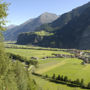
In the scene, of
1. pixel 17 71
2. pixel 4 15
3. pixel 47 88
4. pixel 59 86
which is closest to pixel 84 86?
pixel 59 86

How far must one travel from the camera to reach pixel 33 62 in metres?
111

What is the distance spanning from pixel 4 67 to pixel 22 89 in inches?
495

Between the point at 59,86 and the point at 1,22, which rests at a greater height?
the point at 1,22

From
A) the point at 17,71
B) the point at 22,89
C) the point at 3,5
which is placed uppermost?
the point at 3,5

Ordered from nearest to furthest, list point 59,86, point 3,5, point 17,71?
point 3,5
point 17,71
point 59,86

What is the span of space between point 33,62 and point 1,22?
3850 inches

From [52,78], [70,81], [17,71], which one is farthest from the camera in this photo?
[52,78]

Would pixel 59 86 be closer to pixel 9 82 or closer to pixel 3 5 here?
pixel 9 82

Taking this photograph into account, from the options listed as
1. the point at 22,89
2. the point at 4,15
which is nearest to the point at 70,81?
the point at 22,89

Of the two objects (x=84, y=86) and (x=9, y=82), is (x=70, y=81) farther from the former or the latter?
(x=9, y=82)

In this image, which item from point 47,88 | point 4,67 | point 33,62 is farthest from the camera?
point 33,62

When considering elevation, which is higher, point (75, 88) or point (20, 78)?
point (20, 78)

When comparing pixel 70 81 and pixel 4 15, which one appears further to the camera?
pixel 70 81

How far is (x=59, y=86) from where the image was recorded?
2616 inches
